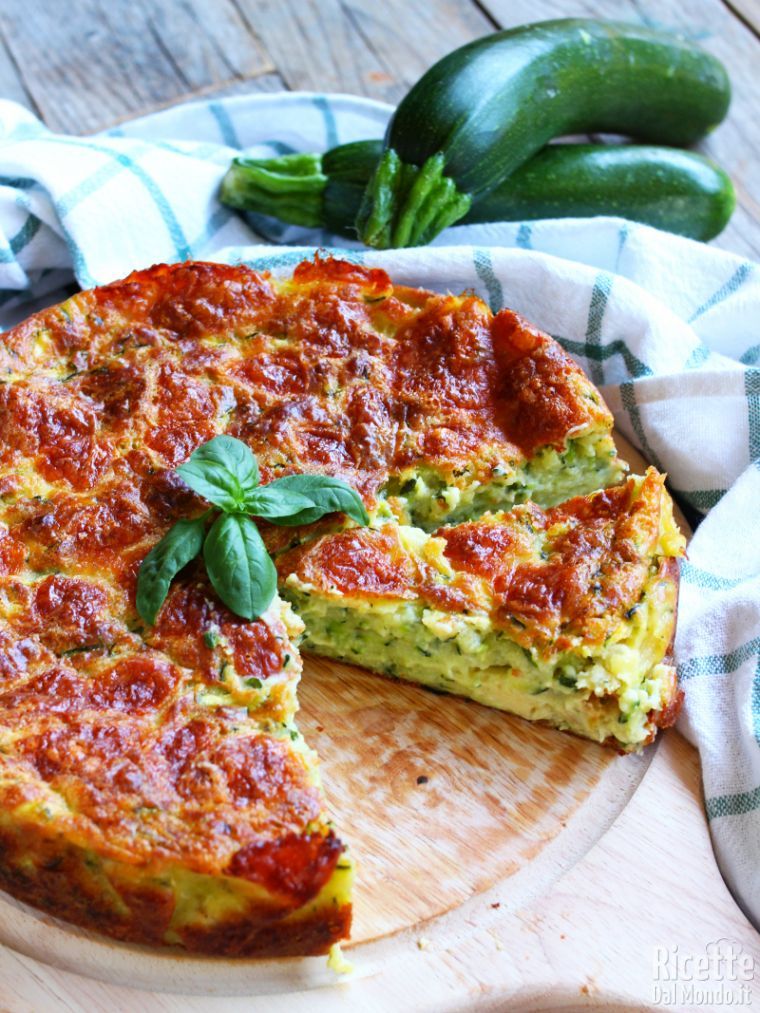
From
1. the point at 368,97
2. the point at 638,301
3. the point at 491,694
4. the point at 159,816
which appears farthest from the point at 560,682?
the point at 368,97

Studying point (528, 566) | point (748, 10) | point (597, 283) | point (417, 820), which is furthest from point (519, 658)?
point (748, 10)

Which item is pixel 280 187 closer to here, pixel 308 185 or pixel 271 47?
pixel 308 185

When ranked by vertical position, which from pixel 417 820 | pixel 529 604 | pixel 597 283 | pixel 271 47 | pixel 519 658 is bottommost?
pixel 417 820

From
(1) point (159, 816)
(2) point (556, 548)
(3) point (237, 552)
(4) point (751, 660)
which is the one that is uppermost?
(3) point (237, 552)

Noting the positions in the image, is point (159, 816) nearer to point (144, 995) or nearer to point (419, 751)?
point (144, 995)

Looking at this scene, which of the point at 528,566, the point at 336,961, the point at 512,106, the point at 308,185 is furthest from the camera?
the point at 308,185

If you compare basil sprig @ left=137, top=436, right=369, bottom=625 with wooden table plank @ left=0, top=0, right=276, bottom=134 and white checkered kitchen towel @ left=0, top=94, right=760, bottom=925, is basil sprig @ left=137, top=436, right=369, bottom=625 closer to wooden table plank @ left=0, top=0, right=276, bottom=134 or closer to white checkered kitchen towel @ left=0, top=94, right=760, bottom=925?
white checkered kitchen towel @ left=0, top=94, right=760, bottom=925
